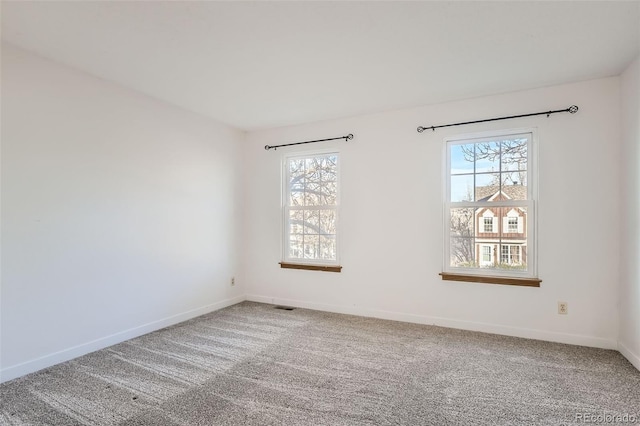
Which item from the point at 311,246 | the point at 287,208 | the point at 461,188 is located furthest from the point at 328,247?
the point at 461,188

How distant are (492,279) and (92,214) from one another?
373cm

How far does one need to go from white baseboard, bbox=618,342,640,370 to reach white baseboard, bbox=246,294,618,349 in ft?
0.27

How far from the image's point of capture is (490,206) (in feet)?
10.7

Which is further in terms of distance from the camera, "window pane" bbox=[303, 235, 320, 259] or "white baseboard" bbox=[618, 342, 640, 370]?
"window pane" bbox=[303, 235, 320, 259]

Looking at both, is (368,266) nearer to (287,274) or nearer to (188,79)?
(287,274)

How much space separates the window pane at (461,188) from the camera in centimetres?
334

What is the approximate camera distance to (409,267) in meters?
3.55

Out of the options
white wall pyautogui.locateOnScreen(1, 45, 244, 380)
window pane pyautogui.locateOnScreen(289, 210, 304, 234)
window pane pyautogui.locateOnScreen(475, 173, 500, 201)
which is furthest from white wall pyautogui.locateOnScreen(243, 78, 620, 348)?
white wall pyautogui.locateOnScreen(1, 45, 244, 380)

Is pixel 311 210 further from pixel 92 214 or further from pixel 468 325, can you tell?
pixel 92 214

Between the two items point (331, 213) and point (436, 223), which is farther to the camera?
point (331, 213)

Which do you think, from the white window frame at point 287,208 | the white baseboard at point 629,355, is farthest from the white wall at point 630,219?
the white window frame at point 287,208

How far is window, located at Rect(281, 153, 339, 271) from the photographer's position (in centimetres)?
406

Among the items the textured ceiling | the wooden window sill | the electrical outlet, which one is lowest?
the electrical outlet

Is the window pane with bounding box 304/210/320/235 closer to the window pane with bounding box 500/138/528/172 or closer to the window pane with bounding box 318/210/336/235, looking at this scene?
the window pane with bounding box 318/210/336/235
